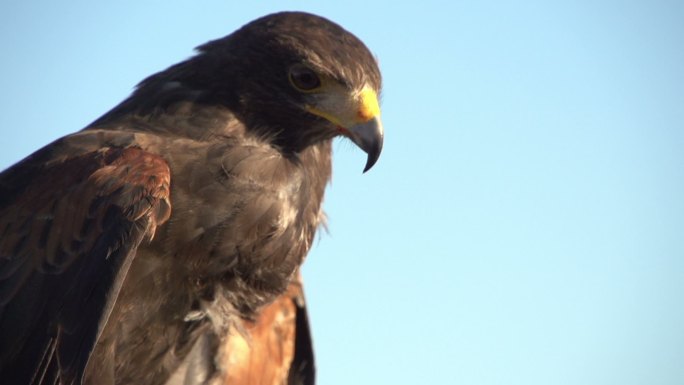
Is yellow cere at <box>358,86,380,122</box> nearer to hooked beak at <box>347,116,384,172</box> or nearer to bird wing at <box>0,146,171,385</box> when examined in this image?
hooked beak at <box>347,116,384,172</box>

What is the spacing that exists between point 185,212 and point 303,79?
1.13 meters

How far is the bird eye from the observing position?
801 cm

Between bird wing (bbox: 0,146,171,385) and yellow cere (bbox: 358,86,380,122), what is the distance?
49.2 inches

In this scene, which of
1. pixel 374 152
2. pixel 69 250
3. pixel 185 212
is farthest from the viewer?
pixel 374 152

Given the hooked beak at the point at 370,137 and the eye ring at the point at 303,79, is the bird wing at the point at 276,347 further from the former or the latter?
the eye ring at the point at 303,79

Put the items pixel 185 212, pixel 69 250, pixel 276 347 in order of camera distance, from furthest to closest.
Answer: pixel 276 347
pixel 185 212
pixel 69 250

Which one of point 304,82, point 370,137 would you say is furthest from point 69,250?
point 370,137

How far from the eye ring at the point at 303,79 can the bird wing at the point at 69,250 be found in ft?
3.30

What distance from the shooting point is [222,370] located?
8.20m

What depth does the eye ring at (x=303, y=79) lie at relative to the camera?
26.3 ft

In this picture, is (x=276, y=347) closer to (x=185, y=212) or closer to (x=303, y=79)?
(x=185, y=212)

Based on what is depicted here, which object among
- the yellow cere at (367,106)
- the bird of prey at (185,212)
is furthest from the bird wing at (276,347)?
the yellow cere at (367,106)

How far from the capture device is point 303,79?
26.4 feet

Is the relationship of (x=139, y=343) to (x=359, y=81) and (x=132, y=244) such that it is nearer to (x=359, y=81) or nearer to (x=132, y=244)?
(x=132, y=244)
